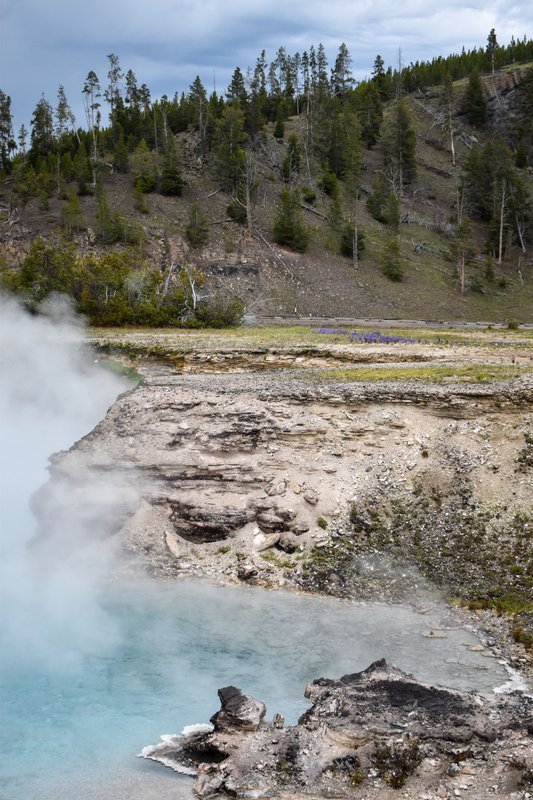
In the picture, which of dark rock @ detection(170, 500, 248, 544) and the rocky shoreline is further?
dark rock @ detection(170, 500, 248, 544)

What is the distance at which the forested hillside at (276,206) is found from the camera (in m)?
65.9

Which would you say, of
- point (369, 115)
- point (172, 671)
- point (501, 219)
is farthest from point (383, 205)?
point (172, 671)

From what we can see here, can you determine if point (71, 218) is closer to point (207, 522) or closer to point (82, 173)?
point (82, 173)

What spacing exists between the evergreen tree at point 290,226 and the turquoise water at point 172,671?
5955cm

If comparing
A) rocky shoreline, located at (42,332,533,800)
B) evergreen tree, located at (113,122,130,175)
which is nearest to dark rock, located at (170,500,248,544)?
rocky shoreline, located at (42,332,533,800)

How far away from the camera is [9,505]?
24.3m

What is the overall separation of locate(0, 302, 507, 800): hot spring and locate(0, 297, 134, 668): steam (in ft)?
0.19

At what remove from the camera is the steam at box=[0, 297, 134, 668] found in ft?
56.4

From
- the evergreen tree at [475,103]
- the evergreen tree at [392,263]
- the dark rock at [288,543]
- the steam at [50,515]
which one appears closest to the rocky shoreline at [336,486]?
the dark rock at [288,543]

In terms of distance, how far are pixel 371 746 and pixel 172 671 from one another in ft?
16.1

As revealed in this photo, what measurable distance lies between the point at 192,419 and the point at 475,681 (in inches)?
465

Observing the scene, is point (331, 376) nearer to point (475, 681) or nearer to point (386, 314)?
point (475, 681)

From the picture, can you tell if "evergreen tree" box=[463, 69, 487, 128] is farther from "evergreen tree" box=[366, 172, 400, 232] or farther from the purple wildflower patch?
the purple wildflower patch

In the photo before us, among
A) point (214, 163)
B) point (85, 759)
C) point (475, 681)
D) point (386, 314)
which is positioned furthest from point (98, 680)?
point (214, 163)
